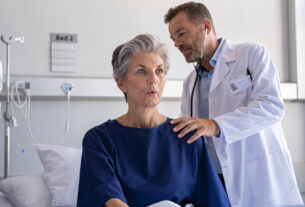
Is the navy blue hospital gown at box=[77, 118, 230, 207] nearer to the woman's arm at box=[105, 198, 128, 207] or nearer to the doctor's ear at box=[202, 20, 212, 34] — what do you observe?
the woman's arm at box=[105, 198, 128, 207]

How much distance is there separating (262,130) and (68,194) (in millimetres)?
1061

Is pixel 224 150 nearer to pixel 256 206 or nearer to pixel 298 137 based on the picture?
pixel 256 206

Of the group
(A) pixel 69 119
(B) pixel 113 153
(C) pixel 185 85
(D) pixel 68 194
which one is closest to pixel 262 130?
(C) pixel 185 85

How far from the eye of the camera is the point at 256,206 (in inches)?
68.1

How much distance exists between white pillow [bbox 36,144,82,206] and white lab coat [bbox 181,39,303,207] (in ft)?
2.75

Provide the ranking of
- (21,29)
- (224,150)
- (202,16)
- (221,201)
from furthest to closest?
(21,29), (202,16), (224,150), (221,201)

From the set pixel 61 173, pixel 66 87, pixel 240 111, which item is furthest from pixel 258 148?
pixel 66 87

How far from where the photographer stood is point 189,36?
74.3 inches

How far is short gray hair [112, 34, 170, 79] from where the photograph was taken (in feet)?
4.63

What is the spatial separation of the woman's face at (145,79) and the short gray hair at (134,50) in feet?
0.05

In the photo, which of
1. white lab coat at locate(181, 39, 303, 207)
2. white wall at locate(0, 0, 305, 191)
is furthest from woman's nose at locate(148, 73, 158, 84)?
white wall at locate(0, 0, 305, 191)

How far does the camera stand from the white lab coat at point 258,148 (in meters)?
1.68

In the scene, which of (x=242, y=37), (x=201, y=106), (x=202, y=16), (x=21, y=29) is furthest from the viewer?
(x=242, y=37)

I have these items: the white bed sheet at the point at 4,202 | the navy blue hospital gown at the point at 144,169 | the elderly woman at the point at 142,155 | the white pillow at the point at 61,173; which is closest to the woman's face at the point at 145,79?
the elderly woman at the point at 142,155
